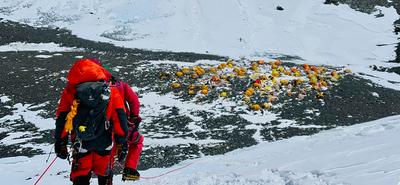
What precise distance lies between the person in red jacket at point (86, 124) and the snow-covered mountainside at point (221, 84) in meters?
1.97

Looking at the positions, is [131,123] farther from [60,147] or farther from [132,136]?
[60,147]

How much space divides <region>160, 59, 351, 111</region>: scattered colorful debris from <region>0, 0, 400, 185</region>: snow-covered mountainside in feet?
0.31

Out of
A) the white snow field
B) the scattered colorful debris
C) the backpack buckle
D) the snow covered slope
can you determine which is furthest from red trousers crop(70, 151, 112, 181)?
the snow covered slope

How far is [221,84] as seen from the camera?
709 inches

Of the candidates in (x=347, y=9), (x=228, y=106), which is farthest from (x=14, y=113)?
(x=347, y=9)

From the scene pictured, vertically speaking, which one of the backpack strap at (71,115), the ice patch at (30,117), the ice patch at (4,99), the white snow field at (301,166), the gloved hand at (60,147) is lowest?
the ice patch at (30,117)

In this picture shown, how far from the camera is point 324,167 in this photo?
7.09 metres

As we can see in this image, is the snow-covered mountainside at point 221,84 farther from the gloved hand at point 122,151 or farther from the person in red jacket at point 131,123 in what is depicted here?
the gloved hand at point 122,151

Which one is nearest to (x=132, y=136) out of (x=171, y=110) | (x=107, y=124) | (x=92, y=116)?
(x=107, y=124)

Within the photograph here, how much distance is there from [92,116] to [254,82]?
1294 cm

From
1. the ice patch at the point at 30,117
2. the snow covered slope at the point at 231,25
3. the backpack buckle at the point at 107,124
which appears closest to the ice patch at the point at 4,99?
the ice patch at the point at 30,117

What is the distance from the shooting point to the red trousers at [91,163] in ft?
19.0

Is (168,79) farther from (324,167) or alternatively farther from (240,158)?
(324,167)

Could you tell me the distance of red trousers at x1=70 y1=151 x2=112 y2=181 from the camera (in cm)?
580
